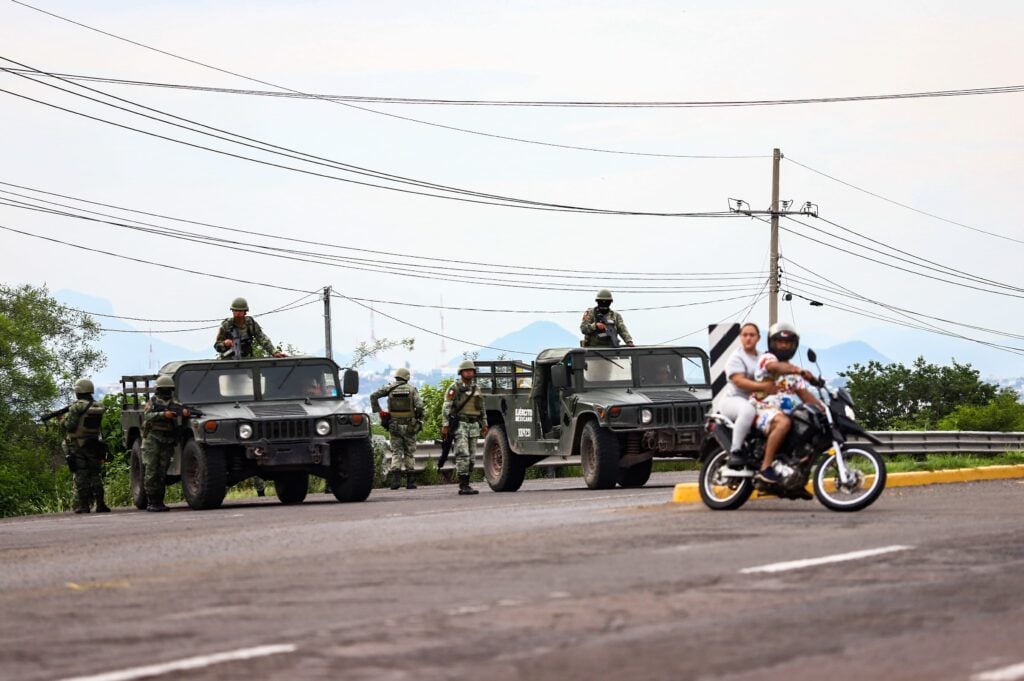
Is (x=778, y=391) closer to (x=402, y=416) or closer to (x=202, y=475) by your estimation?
(x=202, y=475)

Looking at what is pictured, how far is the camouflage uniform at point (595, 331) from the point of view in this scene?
23.7m

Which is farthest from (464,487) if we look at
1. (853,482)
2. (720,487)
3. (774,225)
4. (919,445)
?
(774,225)

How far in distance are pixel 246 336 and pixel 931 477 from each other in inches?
374

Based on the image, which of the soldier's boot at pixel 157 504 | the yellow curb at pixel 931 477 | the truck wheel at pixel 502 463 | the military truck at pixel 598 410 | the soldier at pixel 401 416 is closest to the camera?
the yellow curb at pixel 931 477

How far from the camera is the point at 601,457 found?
21.8 m

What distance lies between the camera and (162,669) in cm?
703

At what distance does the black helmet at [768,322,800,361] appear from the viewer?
578 inches

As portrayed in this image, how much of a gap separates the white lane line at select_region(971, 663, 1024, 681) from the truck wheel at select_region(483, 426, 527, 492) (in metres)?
17.5

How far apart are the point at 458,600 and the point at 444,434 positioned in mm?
15061

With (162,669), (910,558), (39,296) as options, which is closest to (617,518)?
(910,558)

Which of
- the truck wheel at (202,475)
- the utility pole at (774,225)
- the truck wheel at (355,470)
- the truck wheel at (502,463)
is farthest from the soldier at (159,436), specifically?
the utility pole at (774,225)

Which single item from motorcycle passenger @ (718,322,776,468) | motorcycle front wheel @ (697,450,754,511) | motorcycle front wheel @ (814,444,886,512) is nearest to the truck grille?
motorcycle front wheel @ (697,450,754,511)

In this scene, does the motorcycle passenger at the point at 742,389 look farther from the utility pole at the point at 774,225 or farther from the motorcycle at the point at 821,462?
the utility pole at the point at 774,225

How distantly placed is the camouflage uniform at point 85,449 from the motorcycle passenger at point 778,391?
12.2 metres
